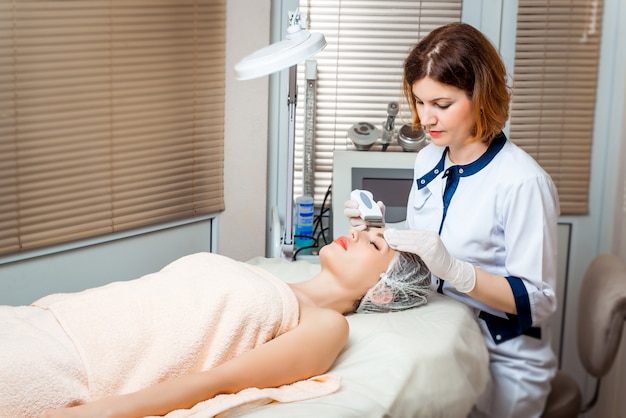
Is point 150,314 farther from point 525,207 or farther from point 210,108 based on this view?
point 210,108

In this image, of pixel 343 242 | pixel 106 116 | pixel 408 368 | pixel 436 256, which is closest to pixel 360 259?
pixel 343 242

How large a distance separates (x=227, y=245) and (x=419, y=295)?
1287mm

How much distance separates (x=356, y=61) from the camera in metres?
3.04

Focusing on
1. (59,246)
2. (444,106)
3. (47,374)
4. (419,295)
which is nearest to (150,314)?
(47,374)

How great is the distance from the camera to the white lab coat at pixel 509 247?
180cm

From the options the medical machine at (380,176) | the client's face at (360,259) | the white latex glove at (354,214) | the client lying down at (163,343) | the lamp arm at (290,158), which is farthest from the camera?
the medical machine at (380,176)

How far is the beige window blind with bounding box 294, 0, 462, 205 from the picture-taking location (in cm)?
301

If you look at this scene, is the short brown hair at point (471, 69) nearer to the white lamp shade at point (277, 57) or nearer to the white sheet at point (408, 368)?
the white lamp shade at point (277, 57)

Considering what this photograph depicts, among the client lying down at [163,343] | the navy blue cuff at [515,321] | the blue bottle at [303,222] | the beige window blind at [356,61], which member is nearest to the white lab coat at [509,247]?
the navy blue cuff at [515,321]

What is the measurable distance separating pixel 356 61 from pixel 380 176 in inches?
22.7

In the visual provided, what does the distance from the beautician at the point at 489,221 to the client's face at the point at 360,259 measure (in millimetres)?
88

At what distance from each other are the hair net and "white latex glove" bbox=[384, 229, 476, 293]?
115 mm

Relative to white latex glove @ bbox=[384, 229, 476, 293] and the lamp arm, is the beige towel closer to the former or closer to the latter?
white latex glove @ bbox=[384, 229, 476, 293]

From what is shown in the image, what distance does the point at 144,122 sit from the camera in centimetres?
270
